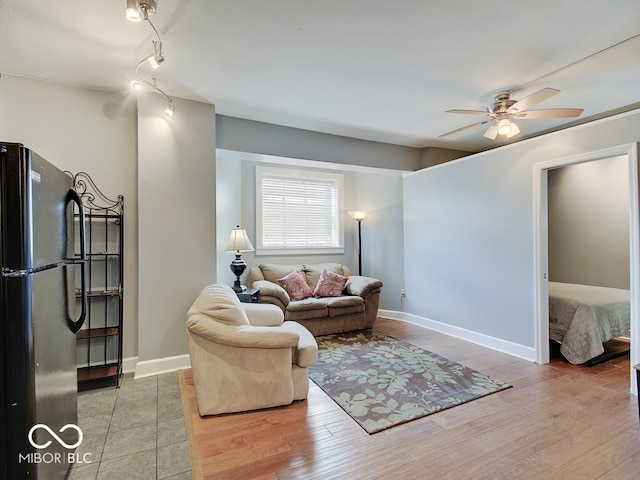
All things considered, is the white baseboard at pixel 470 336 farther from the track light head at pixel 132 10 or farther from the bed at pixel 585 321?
the track light head at pixel 132 10

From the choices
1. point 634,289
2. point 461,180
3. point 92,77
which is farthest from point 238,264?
point 634,289

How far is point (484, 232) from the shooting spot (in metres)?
3.76

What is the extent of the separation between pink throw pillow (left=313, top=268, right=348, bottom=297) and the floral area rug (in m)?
0.94

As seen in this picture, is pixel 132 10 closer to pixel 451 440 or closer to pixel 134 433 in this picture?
pixel 134 433

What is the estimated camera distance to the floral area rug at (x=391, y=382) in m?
2.32

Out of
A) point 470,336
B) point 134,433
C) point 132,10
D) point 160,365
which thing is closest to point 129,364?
point 160,365

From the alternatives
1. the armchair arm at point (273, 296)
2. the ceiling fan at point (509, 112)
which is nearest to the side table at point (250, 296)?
the armchair arm at point (273, 296)

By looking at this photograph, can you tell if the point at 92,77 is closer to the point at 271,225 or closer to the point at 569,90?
the point at 271,225

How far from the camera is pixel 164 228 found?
10.1ft

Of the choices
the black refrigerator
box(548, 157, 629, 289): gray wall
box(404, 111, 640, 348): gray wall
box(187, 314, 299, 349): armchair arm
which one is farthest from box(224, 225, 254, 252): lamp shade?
box(548, 157, 629, 289): gray wall

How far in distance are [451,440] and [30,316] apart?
2381 mm

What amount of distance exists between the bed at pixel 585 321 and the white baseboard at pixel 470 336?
0.40 m

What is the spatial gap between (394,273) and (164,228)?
3.57 m

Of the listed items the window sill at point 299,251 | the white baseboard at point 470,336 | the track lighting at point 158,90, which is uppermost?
the track lighting at point 158,90
